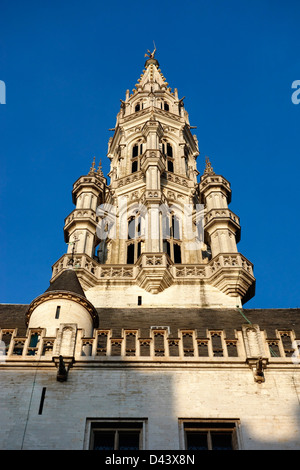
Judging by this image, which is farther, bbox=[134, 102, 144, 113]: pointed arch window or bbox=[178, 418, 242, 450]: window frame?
bbox=[134, 102, 144, 113]: pointed arch window

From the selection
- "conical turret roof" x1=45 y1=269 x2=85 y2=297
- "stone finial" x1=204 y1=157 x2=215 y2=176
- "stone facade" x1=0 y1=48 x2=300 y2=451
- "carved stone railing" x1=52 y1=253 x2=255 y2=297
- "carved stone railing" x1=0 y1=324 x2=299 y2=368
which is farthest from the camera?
"stone finial" x1=204 y1=157 x2=215 y2=176

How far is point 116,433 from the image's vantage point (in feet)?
45.5

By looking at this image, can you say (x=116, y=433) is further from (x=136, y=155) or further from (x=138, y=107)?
(x=138, y=107)

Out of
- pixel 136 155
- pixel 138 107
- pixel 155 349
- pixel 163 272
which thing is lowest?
pixel 155 349

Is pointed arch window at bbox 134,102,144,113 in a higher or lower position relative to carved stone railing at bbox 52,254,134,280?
higher

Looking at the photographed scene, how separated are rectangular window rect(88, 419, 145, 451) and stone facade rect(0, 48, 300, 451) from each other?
3 cm

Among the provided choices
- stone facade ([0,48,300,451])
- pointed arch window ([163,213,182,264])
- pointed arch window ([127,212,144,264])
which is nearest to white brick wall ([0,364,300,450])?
stone facade ([0,48,300,451])

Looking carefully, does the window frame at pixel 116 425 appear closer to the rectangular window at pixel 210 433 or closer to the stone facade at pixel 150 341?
the stone facade at pixel 150 341

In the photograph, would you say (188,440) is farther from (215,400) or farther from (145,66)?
(145,66)

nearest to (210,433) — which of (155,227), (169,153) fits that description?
(155,227)

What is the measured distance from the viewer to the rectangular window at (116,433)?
13852 mm

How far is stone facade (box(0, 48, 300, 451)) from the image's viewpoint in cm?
1398

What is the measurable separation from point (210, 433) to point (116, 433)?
85.8 inches

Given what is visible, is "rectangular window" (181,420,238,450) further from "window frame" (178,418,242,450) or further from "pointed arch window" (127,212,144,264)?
"pointed arch window" (127,212,144,264)
